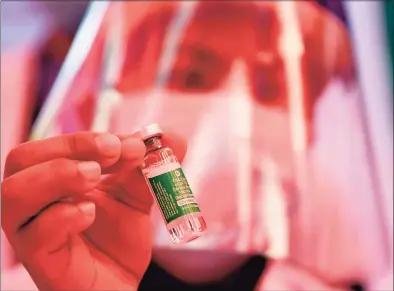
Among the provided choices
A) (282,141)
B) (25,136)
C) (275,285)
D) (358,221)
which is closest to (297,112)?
(282,141)

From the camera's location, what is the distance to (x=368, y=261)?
3.34ft

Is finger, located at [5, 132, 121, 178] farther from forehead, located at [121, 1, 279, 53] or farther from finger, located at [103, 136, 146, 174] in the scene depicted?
forehead, located at [121, 1, 279, 53]

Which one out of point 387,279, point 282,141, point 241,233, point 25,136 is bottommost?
point 387,279

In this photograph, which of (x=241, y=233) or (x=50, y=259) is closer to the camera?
(x=50, y=259)

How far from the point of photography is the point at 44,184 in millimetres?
643

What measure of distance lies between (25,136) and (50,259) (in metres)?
0.43

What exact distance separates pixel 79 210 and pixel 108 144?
0.08m

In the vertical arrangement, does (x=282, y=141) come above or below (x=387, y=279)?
above

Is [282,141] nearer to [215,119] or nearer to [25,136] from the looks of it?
[215,119]

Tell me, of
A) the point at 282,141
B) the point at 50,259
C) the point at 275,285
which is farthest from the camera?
the point at 282,141

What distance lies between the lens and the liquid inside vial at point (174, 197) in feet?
2.30

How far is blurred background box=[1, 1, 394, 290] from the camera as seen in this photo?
3.32 feet

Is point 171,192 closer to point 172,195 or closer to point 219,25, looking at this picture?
point 172,195

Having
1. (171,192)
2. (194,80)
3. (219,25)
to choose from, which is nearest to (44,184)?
(171,192)
